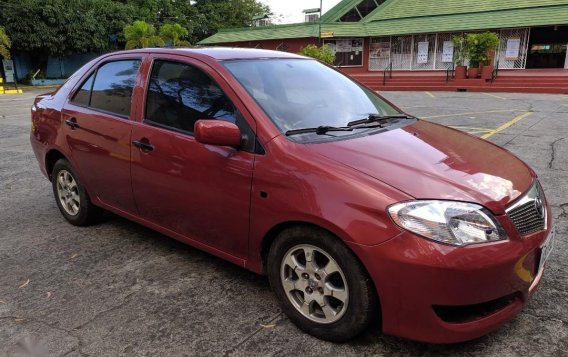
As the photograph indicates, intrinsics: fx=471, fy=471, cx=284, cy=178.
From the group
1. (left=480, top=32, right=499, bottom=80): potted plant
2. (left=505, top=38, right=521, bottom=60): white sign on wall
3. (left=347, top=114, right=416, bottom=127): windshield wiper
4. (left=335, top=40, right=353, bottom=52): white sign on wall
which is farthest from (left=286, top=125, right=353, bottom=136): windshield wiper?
(left=335, top=40, right=353, bottom=52): white sign on wall

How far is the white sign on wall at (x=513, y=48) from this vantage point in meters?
25.9

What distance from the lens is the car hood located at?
7.93ft

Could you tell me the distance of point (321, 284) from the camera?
2619mm

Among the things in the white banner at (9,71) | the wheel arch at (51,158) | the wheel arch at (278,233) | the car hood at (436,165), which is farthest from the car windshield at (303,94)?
the white banner at (9,71)

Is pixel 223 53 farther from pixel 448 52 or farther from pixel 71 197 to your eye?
pixel 448 52

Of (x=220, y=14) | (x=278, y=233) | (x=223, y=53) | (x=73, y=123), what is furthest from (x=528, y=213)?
(x=220, y=14)

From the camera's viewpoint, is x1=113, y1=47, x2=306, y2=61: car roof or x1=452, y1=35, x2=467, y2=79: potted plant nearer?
Answer: x1=113, y1=47, x2=306, y2=61: car roof

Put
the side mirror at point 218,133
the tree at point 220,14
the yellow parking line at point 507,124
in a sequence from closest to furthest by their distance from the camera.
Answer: the side mirror at point 218,133
the yellow parking line at point 507,124
the tree at point 220,14

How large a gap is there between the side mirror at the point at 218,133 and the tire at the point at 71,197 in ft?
6.64

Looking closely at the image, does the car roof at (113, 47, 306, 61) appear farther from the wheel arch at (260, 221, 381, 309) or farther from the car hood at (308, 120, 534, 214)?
the wheel arch at (260, 221, 381, 309)

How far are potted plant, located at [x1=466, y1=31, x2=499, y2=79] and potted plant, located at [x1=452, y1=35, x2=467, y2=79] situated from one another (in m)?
0.36

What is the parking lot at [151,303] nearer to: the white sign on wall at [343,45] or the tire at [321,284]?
the tire at [321,284]

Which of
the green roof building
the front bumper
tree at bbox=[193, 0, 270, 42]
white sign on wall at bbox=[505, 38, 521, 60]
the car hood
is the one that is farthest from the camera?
tree at bbox=[193, 0, 270, 42]

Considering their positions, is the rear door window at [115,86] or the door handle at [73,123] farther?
the door handle at [73,123]
